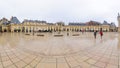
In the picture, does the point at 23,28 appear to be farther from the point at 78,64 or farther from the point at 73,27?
the point at 78,64

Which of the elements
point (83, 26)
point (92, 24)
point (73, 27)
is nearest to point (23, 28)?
point (73, 27)

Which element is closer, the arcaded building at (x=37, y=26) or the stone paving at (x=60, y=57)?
the stone paving at (x=60, y=57)

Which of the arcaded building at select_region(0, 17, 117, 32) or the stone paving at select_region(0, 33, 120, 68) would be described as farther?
the arcaded building at select_region(0, 17, 117, 32)

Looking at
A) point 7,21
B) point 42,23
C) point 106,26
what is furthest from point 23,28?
point 106,26

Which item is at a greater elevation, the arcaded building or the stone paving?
the arcaded building

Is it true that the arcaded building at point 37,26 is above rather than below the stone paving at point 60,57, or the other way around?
above

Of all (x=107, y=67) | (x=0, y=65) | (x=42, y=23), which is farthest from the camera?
(x=42, y=23)

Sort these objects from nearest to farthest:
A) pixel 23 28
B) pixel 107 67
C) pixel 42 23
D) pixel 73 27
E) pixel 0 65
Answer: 1. pixel 107 67
2. pixel 0 65
3. pixel 23 28
4. pixel 42 23
5. pixel 73 27

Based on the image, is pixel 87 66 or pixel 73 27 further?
pixel 73 27

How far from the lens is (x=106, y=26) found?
7744 cm

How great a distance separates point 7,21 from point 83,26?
6266 centimetres

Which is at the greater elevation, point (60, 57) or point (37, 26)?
point (37, 26)

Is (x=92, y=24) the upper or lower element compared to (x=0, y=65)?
upper

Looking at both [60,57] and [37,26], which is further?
[37,26]
